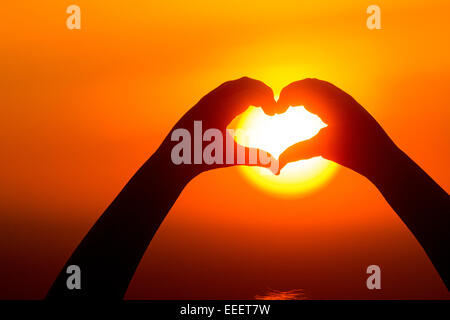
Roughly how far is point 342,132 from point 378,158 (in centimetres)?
114

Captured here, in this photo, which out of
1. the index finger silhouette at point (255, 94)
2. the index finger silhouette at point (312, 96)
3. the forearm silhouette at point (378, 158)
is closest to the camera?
the index finger silhouette at point (255, 94)

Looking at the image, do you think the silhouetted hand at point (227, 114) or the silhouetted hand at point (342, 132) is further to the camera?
the silhouetted hand at point (342, 132)

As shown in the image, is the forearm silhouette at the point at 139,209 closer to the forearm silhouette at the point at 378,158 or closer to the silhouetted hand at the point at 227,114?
the silhouetted hand at the point at 227,114

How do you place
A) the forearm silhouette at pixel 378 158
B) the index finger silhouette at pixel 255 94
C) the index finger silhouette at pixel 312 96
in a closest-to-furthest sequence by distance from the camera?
the index finger silhouette at pixel 255 94 → the index finger silhouette at pixel 312 96 → the forearm silhouette at pixel 378 158

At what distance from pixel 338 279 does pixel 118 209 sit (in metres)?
24.2

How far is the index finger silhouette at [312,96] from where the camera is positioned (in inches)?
613

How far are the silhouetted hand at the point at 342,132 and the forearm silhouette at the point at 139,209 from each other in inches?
48.4

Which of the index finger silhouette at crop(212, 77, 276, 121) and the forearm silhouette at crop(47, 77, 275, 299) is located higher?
the index finger silhouette at crop(212, 77, 276, 121)

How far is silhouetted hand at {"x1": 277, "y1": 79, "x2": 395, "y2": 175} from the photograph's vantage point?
15875mm

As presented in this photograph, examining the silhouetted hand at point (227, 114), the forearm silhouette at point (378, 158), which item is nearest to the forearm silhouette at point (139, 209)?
the silhouetted hand at point (227, 114)

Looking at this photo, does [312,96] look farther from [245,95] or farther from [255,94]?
[245,95]

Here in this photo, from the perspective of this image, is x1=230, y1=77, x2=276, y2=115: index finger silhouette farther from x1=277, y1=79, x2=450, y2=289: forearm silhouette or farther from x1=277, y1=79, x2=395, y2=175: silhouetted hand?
x1=277, y1=79, x2=395, y2=175: silhouetted hand

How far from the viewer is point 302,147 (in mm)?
15953

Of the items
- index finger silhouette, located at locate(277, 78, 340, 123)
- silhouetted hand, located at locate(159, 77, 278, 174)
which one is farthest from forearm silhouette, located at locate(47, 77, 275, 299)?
index finger silhouette, located at locate(277, 78, 340, 123)
